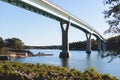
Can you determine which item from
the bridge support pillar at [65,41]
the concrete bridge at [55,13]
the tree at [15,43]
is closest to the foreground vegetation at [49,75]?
the concrete bridge at [55,13]

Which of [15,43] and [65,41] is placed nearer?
[65,41]

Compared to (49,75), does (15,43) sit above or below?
above

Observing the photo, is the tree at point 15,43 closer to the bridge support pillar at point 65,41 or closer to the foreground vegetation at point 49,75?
the bridge support pillar at point 65,41

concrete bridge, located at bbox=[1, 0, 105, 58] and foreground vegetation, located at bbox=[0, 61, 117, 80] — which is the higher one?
concrete bridge, located at bbox=[1, 0, 105, 58]

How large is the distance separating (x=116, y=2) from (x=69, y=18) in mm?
98857

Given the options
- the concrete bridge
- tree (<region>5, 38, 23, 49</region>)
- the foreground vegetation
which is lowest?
the foreground vegetation

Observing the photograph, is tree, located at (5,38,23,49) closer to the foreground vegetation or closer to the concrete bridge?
the concrete bridge

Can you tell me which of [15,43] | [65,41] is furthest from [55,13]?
[15,43]

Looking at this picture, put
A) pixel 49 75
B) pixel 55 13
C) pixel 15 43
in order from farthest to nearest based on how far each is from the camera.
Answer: pixel 15 43
pixel 55 13
pixel 49 75

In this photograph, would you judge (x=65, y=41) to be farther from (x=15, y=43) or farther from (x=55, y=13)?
(x=15, y=43)

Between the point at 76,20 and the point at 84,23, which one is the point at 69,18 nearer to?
the point at 76,20

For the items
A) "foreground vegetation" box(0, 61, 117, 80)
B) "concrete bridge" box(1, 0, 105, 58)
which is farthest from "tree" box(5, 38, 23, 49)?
"foreground vegetation" box(0, 61, 117, 80)

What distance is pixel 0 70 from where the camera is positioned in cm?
1642

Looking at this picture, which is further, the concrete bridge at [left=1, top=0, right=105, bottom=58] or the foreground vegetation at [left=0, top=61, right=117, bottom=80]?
the concrete bridge at [left=1, top=0, right=105, bottom=58]
